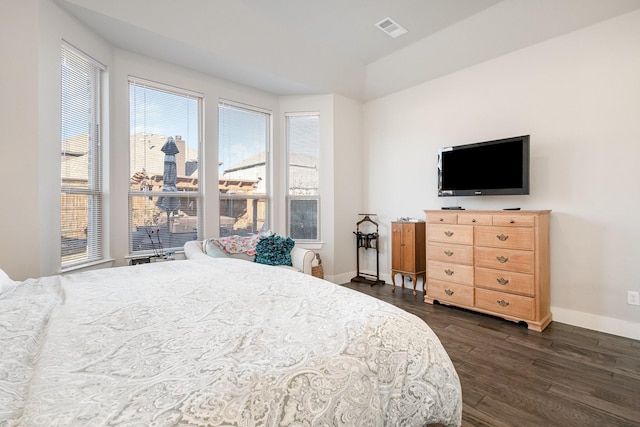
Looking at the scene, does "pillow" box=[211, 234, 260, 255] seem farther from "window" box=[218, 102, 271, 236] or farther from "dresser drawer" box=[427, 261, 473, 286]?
"dresser drawer" box=[427, 261, 473, 286]

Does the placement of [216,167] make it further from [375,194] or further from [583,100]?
[583,100]

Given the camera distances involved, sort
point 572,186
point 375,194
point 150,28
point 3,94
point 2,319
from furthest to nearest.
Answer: point 375,194
point 572,186
point 150,28
point 3,94
point 2,319

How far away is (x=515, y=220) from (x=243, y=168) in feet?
10.8

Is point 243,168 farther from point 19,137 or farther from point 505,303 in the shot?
point 505,303

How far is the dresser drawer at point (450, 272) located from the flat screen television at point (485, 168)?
2.76ft

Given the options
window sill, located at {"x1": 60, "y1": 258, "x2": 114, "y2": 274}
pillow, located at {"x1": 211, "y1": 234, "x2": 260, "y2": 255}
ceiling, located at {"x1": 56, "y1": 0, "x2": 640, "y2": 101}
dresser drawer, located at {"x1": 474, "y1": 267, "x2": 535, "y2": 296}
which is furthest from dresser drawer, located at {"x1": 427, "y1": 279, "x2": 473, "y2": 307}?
window sill, located at {"x1": 60, "y1": 258, "x2": 114, "y2": 274}

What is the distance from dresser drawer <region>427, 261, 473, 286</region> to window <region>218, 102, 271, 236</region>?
237cm

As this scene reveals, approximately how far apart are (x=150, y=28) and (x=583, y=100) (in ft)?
13.5

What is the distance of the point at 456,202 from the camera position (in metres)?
3.65

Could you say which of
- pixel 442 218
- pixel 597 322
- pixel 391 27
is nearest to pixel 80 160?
pixel 391 27

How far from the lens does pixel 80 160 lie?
2.71 metres

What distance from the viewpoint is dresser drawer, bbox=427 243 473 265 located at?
3.07 metres

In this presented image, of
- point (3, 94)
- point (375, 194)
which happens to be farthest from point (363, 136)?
point (3, 94)

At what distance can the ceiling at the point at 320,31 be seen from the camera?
2611mm
